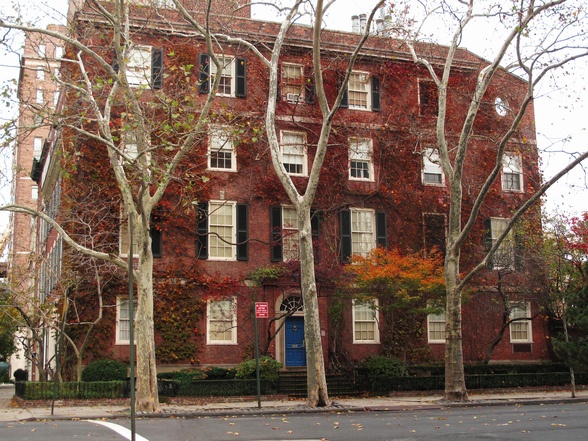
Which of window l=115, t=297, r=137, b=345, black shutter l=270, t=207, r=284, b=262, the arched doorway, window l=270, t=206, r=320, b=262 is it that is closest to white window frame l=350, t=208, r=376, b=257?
window l=270, t=206, r=320, b=262

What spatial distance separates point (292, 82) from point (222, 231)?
22.7 ft

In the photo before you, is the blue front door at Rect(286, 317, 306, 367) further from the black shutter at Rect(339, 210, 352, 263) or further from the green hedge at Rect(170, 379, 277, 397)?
→ the green hedge at Rect(170, 379, 277, 397)

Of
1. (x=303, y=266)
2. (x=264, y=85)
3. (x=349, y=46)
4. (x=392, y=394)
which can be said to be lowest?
(x=392, y=394)

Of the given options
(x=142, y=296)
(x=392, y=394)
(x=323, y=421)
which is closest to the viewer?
(x=323, y=421)

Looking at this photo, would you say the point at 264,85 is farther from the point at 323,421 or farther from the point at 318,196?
the point at 323,421

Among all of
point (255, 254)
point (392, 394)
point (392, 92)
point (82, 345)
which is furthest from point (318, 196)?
point (82, 345)

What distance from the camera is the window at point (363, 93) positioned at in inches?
1304

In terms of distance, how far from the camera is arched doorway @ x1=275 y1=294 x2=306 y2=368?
2998 cm

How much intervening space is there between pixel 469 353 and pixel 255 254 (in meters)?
10.2

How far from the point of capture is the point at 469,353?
3275 cm

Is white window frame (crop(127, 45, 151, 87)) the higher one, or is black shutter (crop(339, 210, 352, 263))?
white window frame (crop(127, 45, 151, 87))

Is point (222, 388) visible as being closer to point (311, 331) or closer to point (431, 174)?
point (311, 331)

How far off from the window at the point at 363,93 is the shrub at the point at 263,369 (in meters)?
12.0

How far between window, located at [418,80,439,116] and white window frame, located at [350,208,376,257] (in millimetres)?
5244
